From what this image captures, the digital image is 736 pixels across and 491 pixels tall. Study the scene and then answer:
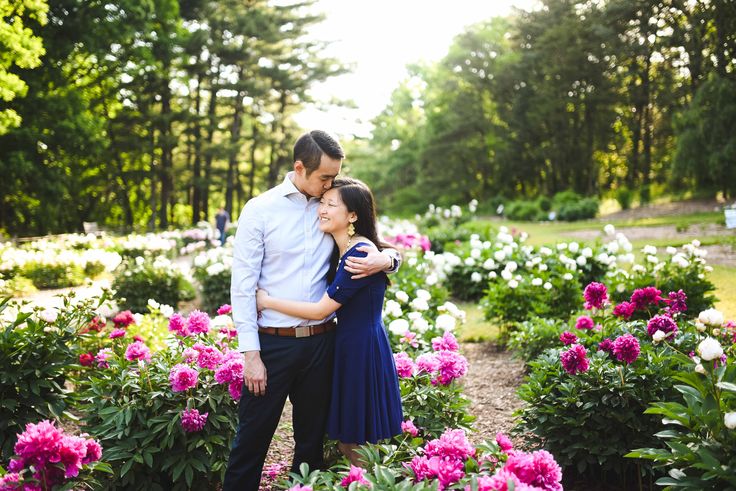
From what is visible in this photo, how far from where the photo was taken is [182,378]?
2809 millimetres

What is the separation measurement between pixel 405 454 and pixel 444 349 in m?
0.98

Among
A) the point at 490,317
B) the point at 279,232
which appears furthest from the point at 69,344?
the point at 490,317

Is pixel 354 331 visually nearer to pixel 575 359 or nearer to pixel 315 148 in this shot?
pixel 315 148

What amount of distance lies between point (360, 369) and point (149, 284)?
298 inches

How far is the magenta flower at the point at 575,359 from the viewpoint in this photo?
302 centimetres

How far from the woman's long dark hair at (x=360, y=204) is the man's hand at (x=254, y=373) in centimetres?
72

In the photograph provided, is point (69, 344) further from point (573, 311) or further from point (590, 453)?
point (573, 311)

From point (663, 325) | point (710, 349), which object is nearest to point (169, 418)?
point (710, 349)

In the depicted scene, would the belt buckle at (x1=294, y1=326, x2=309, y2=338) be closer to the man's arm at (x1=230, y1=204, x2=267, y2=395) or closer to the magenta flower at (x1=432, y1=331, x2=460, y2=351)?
the man's arm at (x1=230, y1=204, x2=267, y2=395)

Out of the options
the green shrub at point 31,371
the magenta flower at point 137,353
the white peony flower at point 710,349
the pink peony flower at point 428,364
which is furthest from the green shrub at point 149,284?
the white peony flower at point 710,349

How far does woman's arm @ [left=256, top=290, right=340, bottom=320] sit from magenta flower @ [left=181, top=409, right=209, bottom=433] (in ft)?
2.36

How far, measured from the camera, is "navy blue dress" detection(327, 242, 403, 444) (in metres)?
2.54

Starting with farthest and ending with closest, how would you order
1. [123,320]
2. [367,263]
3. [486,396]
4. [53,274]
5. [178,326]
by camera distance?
[53,274] < [486,396] < [123,320] < [178,326] < [367,263]

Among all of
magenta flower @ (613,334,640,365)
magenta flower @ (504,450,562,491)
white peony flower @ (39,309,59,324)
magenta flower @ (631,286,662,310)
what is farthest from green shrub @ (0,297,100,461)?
magenta flower @ (631,286,662,310)
